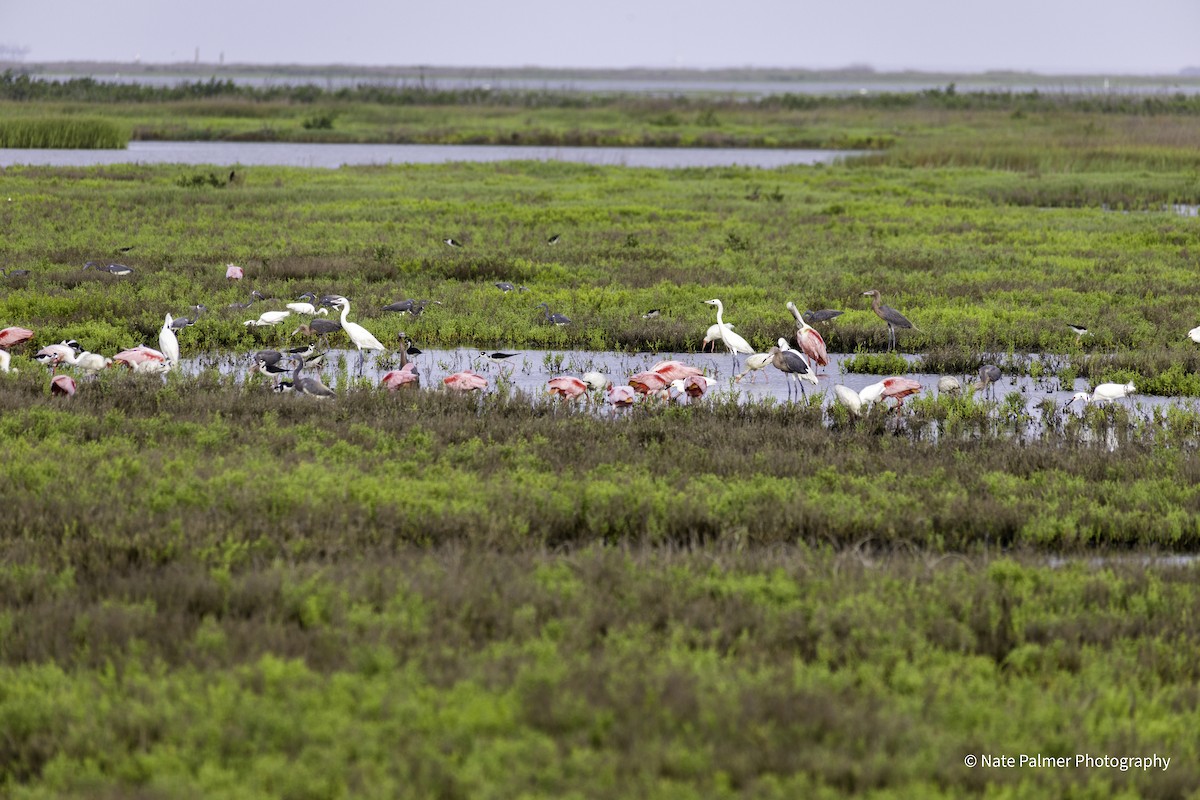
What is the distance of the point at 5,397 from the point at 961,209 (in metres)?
22.1

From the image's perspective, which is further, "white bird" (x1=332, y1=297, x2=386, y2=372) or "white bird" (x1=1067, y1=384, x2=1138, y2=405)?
"white bird" (x1=332, y1=297, x2=386, y2=372)

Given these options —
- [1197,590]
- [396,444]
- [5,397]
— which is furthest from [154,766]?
[5,397]

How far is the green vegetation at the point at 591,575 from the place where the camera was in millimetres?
4707

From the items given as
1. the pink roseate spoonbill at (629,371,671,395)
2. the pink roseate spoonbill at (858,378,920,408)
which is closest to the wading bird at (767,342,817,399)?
the pink roseate spoonbill at (858,378,920,408)

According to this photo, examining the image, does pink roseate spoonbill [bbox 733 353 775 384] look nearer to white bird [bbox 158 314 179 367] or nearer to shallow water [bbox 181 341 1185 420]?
shallow water [bbox 181 341 1185 420]

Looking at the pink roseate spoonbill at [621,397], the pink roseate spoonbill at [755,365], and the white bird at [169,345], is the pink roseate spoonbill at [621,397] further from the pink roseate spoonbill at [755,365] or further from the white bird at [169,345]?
the white bird at [169,345]

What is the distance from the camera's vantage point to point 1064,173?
119ft

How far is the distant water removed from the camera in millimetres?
41250

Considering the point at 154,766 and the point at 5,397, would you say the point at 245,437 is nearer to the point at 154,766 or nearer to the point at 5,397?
the point at 5,397

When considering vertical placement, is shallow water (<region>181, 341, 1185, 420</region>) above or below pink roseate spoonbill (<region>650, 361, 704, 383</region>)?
below

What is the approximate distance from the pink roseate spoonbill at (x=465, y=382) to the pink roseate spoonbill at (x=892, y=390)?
3.48 m

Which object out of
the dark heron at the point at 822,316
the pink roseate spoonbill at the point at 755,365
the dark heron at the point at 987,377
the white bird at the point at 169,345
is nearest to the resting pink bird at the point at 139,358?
the white bird at the point at 169,345

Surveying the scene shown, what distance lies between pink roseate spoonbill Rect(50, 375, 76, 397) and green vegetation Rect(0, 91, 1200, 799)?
23 cm

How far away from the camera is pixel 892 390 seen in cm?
1085
